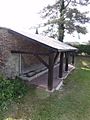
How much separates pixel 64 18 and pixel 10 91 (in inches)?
758

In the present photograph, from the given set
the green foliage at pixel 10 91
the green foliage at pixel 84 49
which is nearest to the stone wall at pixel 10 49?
the green foliage at pixel 10 91

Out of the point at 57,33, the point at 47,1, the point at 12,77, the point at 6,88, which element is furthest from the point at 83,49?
the point at 6,88

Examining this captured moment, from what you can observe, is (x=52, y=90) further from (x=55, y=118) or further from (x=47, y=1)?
(x=47, y=1)

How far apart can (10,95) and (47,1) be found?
23.0m

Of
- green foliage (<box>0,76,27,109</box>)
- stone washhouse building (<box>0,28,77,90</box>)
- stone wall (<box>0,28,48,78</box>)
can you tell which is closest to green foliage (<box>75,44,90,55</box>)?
stone washhouse building (<box>0,28,77,90</box>)

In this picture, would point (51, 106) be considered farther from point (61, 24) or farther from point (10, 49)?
point (61, 24)

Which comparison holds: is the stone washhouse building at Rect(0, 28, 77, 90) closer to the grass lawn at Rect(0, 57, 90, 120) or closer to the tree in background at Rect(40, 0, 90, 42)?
the grass lawn at Rect(0, 57, 90, 120)

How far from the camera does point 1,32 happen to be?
11.1 m

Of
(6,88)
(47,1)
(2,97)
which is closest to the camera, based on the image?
→ (2,97)

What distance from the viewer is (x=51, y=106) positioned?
9.16 metres

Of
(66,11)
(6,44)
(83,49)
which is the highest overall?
(66,11)

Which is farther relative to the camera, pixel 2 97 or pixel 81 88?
pixel 81 88

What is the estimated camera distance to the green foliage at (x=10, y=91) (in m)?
8.74

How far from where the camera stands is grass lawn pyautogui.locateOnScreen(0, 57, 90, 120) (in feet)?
26.5
